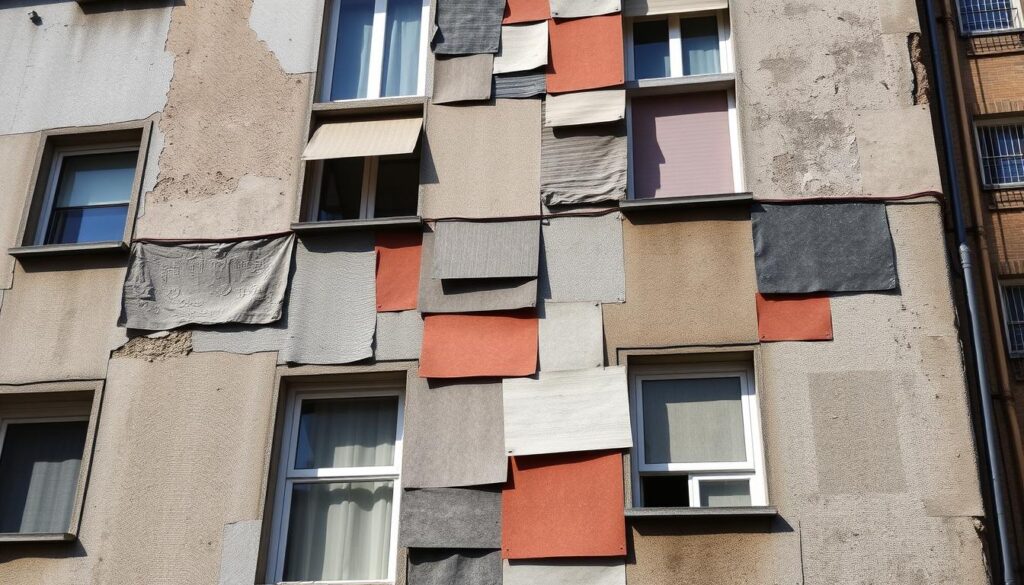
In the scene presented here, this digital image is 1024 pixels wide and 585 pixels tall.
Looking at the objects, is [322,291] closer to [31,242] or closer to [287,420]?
[287,420]

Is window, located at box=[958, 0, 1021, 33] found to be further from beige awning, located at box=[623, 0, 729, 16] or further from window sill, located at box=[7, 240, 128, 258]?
window sill, located at box=[7, 240, 128, 258]

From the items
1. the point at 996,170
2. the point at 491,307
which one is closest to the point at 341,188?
the point at 491,307

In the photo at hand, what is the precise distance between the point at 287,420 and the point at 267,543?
0.98 m

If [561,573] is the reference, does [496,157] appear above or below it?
above

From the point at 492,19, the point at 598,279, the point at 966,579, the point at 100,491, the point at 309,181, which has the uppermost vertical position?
the point at 492,19

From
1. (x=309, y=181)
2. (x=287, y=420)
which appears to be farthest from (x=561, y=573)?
(x=309, y=181)

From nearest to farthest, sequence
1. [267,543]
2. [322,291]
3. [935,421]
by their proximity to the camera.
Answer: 1. [935,421]
2. [267,543]
3. [322,291]

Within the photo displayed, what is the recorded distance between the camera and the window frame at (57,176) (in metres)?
8.78

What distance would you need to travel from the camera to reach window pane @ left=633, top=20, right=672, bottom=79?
9.08 m

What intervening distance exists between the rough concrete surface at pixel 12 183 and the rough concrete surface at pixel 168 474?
1789 millimetres

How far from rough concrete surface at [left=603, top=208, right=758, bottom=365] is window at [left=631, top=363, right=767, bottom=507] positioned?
316 millimetres

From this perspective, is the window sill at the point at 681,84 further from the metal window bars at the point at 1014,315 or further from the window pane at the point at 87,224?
the metal window bars at the point at 1014,315

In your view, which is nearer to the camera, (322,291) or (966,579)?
(966,579)

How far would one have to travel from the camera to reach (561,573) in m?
7.02
